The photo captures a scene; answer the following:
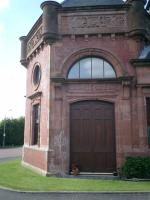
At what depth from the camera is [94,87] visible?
46.6 ft

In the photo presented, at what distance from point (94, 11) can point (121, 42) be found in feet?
7.06

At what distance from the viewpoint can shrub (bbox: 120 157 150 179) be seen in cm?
1272

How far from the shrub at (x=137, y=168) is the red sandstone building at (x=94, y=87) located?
22.6 inches

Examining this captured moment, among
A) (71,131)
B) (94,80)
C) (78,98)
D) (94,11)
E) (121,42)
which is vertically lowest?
(71,131)

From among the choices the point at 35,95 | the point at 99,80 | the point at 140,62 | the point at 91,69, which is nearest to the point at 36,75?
the point at 35,95

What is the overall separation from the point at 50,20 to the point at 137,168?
8.56 m

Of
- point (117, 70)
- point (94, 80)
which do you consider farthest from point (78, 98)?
point (117, 70)

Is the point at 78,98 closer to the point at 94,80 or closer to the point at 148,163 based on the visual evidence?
the point at 94,80

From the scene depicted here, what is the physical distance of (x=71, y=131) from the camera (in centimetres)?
1416

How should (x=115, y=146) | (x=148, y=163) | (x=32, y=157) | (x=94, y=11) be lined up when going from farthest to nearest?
(x=32, y=157)
(x=94, y=11)
(x=115, y=146)
(x=148, y=163)

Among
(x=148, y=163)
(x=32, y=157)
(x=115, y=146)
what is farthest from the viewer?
(x=32, y=157)

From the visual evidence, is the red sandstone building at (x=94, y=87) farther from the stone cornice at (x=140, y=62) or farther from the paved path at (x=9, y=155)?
the paved path at (x=9, y=155)

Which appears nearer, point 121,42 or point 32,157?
point 121,42

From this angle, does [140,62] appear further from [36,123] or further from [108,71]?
[36,123]
